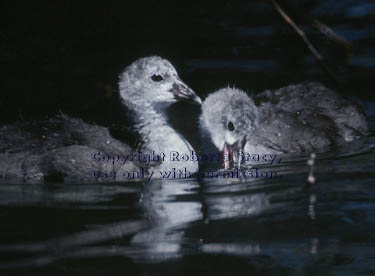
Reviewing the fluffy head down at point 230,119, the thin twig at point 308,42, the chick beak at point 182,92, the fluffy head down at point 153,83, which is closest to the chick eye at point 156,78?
the fluffy head down at point 153,83

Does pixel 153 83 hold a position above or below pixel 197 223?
above

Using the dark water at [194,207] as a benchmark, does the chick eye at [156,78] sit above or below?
above

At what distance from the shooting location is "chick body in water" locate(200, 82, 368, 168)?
783 cm

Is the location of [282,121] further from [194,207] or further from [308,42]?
[308,42]

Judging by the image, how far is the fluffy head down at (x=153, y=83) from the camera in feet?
24.6

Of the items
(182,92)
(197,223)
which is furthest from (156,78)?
(197,223)

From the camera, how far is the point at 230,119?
7.78 m

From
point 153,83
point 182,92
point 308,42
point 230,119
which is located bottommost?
point 308,42

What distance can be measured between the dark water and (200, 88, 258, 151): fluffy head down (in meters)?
0.63

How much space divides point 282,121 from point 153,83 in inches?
66.5

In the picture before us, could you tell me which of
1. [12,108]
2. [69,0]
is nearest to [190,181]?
[12,108]

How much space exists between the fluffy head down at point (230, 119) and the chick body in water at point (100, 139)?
43 cm

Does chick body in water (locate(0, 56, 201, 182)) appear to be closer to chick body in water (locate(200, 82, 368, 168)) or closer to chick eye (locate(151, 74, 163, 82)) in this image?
chick eye (locate(151, 74, 163, 82))

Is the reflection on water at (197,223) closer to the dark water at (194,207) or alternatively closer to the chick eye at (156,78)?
the dark water at (194,207)
